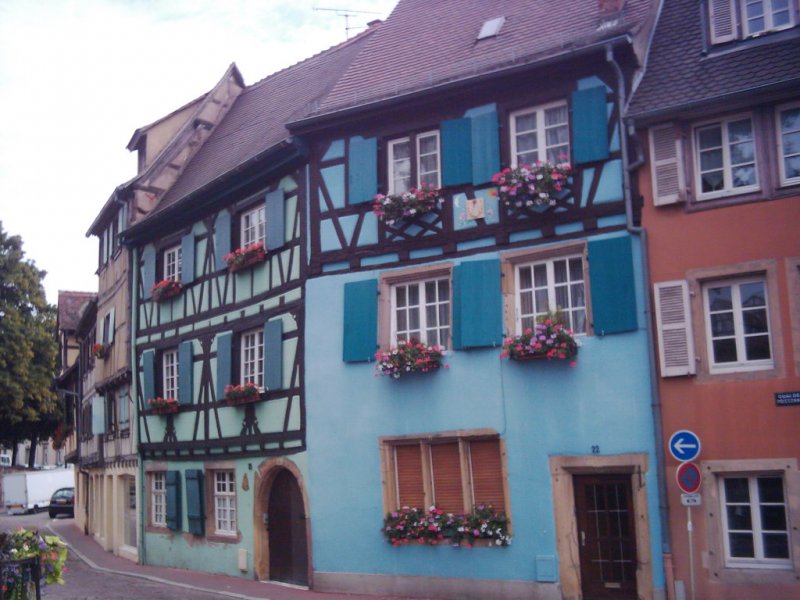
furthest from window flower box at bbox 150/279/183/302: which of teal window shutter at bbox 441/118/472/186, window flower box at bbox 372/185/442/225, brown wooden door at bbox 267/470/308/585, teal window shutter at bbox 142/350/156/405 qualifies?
teal window shutter at bbox 441/118/472/186

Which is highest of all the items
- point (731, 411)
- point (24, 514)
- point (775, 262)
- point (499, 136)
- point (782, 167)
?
point (499, 136)

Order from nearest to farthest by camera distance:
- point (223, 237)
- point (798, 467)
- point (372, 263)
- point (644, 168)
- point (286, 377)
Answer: point (798, 467)
point (644, 168)
point (372, 263)
point (286, 377)
point (223, 237)

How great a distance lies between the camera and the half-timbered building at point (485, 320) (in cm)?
1391

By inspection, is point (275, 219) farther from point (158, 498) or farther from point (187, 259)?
point (158, 498)

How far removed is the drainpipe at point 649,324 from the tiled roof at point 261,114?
747 centimetres

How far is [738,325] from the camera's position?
13125 millimetres

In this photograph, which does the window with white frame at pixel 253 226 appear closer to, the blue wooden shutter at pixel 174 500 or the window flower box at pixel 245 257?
the window flower box at pixel 245 257

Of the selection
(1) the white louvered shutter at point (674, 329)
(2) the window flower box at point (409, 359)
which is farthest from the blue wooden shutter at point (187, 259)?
(1) the white louvered shutter at point (674, 329)

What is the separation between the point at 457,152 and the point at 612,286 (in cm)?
340

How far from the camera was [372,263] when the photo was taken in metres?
16.3

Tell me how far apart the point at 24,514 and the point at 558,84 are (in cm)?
4053

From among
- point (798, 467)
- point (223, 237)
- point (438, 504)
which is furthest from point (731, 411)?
point (223, 237)

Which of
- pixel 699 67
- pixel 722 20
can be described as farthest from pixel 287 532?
pixel 722 20

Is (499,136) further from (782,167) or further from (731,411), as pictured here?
(731,411)
